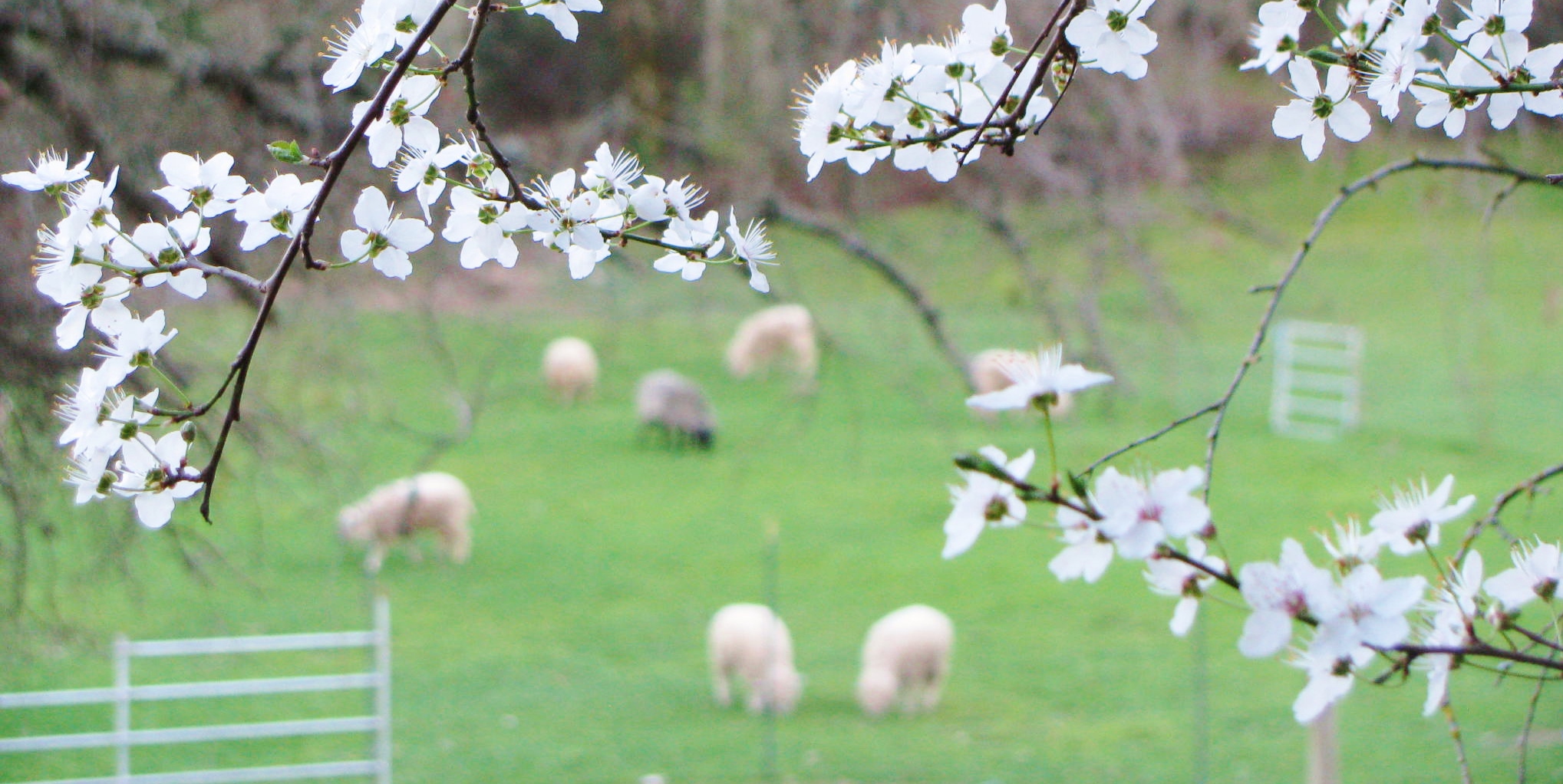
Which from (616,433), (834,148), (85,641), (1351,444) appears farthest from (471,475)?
(834,148)

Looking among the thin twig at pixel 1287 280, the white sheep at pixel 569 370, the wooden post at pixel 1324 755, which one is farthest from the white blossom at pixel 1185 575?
the white sheep at pixel 569 370

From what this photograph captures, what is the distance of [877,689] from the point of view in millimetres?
6613

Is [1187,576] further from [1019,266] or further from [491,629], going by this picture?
[491,629]

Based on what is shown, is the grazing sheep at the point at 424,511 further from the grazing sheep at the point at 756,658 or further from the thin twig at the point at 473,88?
the thin twig at the point at 473,88

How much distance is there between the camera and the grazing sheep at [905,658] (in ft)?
21.4

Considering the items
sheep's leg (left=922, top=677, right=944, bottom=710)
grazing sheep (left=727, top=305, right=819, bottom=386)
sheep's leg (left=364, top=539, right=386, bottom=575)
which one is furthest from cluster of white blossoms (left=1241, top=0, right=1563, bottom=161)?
grazing sheep (left=727, top=305, right=819, bottom=386)

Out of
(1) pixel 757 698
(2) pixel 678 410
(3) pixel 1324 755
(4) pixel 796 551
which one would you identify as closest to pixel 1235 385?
(3) pixel 1324 755

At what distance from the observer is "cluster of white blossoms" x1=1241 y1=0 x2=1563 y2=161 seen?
1.08 metres

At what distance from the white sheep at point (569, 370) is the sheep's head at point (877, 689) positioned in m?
6.28

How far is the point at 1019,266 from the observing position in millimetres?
3160

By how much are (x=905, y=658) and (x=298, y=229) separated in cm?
576

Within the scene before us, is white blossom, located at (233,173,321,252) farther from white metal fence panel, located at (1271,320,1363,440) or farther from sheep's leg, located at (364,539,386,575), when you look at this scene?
white metal fence panel, located at (1271,320,1363,440)

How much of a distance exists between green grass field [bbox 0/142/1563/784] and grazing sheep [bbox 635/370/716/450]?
0.25 metres

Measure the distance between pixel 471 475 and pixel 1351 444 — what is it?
6.68m
